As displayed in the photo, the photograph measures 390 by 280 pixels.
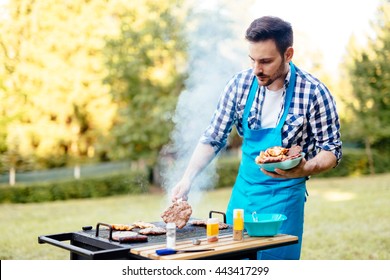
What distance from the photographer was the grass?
5.51 meters

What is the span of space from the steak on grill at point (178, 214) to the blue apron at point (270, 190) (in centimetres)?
30

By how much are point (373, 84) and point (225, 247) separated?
30.8 feet

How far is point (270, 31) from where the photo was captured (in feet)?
7.54

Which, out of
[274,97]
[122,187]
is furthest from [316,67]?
[274,97]

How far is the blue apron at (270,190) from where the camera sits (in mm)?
2396

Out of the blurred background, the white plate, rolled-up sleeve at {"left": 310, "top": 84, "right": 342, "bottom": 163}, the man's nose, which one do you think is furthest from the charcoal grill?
the blurred background

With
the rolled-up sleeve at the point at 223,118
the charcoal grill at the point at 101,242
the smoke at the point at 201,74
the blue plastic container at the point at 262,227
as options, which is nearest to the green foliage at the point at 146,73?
the smoke at the point at 201,74

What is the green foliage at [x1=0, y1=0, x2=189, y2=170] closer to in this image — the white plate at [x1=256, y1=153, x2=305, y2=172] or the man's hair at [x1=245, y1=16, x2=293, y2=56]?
the man's hair at [x1=245, y1=16, x2=293, y2=56]

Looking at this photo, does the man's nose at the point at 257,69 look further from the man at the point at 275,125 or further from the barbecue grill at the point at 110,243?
the barbecue grill at the point at 110,243

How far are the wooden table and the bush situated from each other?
25.6 feet

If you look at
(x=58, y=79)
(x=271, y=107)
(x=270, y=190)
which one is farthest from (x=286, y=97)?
(x=58, y=79)

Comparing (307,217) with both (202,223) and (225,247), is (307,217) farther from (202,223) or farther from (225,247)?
(225,247)
